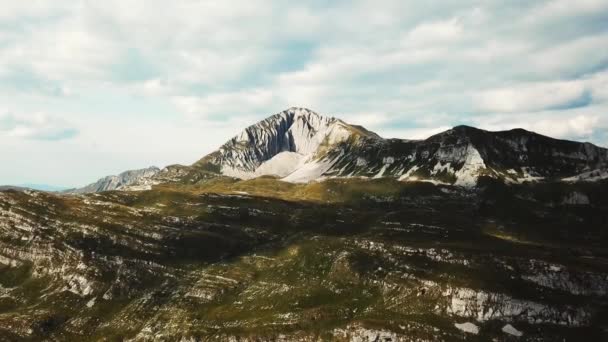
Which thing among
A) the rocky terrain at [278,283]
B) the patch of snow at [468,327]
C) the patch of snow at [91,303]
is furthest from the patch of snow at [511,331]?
the patch of snow at [91,303]

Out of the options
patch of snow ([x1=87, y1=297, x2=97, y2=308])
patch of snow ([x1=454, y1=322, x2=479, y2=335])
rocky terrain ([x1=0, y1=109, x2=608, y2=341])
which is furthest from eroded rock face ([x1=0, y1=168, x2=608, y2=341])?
patch of snow ([x1=87, y1=297, x2=97, y2=308])

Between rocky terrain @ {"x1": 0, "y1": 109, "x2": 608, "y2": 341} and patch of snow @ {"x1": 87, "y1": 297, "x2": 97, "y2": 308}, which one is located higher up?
rocky terrain @ {"x1": 0, "y1": 109, "x2": 608, "y2": 341}

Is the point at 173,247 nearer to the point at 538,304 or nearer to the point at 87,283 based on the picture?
the point at 87,283

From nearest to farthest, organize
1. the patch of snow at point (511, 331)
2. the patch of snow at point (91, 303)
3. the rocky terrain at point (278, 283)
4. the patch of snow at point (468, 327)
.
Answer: the patch of snow at point (511, 331) < the patch of snow at point (468, 327) < the rocky terrain at point (278, 283) < the patch of snow at point (91, 303)

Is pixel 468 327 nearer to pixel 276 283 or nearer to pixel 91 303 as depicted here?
pixel 276 283

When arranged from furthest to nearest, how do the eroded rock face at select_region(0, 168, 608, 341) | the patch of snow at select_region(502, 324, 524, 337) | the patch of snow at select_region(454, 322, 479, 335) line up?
the eroded rock face at select_region(0, 168, 608, 341) → the patch of snow at select_region(454, 322, 479, 335) → the patch of snow at select_region(502, 324, 524, 337)

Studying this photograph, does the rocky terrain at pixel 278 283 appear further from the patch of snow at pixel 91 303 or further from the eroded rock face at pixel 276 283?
the patch of snow at pixel 91 303

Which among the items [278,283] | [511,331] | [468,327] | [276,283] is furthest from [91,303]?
[511,331]

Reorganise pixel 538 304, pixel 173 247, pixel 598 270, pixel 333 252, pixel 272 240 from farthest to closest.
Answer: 1. pixel 272 240
2. pixel 173 247
3. pixel 333 252
4. pixel 598 270
5. pixel 538 304

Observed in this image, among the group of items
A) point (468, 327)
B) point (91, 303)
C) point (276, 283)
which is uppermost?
point (276, 283)

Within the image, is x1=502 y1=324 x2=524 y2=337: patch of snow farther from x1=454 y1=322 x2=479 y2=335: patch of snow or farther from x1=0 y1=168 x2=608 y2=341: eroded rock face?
x1=454 y1=322 x2=479 y2=335: patch of snow

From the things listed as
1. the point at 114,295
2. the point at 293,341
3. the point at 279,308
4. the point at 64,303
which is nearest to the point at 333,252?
the point at 279,308
